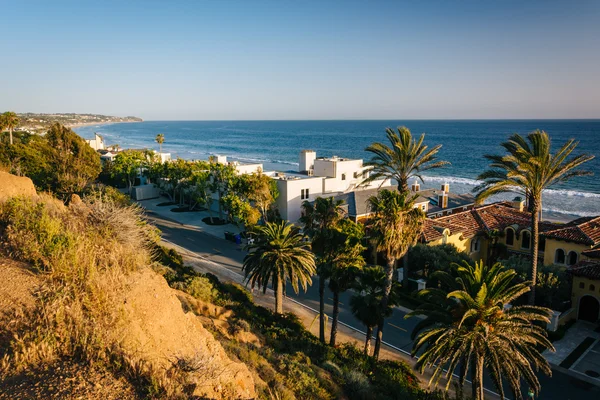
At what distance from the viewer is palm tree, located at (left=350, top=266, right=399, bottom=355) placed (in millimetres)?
21188

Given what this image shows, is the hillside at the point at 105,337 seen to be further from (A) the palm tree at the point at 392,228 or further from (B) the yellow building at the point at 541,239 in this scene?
(B) the yellow building at the point at 541,239

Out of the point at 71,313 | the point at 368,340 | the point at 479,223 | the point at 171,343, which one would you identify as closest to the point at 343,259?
the point at 368,340

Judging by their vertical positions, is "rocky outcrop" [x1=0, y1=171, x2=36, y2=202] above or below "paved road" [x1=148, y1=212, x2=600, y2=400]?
above

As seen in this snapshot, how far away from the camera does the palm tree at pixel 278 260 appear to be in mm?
23953

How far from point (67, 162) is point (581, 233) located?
48.7 meters

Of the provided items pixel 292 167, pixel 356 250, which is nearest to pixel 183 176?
pixel 356 250

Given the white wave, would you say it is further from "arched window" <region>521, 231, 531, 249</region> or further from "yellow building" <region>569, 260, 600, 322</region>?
"yellow building" <region>569, 260, 600, 322</region>

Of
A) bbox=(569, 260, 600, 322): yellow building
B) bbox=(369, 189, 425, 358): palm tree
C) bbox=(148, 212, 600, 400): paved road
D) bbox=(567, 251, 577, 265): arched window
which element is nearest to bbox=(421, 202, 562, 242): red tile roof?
bbox=(567, 251, 577, 265): arched window

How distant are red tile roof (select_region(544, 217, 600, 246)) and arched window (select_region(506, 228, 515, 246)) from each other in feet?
14.0

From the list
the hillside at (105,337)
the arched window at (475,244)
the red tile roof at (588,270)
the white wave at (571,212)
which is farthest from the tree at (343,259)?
the white wave at (571,212)

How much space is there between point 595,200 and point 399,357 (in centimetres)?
6711

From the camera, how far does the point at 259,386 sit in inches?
462

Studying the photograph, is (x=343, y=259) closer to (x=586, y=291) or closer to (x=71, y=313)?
(x=71, y=313)

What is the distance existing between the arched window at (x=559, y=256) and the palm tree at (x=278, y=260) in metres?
20.0
